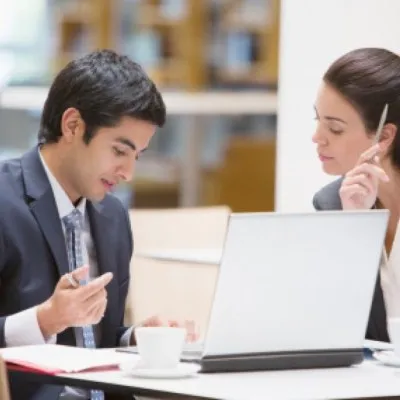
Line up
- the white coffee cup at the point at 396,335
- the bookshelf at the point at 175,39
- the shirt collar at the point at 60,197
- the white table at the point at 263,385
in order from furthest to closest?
the bookshelf at the point at 175,39
the shirt collar at the point at 60,197
the white coffee cup at the point at 396,335
the white table at the point at 263,385

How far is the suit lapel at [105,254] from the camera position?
8.74 ft

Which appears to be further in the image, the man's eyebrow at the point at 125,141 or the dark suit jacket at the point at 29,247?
the man's eyebrow at the point at 125,141

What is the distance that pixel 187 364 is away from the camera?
2.24 m

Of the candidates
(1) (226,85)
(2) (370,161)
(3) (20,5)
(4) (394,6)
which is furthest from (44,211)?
(3) (20,5)

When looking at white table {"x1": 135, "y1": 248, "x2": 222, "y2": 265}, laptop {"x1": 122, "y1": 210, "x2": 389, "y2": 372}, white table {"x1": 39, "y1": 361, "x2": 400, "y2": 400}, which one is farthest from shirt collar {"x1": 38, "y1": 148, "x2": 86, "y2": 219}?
white table {"x1": 135, "y1": 248, "x2": 222, "y2": 265}

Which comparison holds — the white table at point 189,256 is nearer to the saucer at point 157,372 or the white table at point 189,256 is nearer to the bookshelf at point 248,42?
the saucer at point 157,372

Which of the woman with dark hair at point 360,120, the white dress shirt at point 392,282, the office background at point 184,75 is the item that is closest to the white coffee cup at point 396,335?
the white dress shirt at point 392,282

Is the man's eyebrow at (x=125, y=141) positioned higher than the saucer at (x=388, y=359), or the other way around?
the man's eyebrow at (x=125, y=141)

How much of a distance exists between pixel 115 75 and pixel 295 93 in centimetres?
151

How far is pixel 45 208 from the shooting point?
2549 millimetres

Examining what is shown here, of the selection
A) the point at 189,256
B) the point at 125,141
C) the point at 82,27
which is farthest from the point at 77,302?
the point at 82,27

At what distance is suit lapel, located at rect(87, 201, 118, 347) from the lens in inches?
105

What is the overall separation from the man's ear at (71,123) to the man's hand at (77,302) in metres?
0.43

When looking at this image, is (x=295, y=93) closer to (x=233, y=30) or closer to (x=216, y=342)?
(x=216, y=342)
